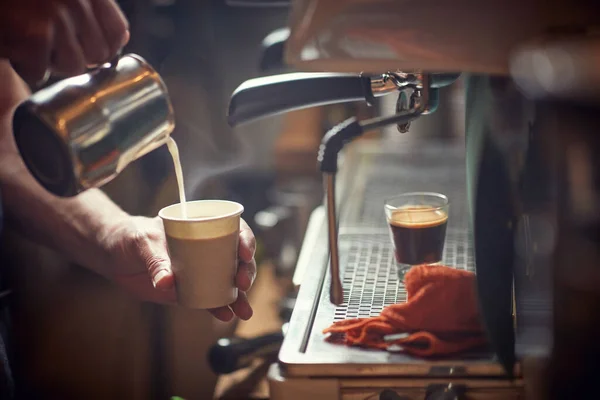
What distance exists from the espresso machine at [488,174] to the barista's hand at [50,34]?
0.65ft

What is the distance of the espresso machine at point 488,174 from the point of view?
532 mm

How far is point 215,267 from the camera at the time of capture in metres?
0.86

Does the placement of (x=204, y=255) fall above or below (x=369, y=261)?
above

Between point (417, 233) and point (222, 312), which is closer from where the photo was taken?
point (222, 312)

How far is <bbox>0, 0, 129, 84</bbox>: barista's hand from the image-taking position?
742mm

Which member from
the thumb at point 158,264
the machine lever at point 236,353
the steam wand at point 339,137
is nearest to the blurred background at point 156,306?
the machine lever at point 236,353

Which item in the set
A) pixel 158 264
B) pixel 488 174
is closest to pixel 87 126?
pixel 158 264

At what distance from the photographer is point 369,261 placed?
1.13 metres

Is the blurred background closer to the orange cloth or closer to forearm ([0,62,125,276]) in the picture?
forearm ([0,62,125,276])

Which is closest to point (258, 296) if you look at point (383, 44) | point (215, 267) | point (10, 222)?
point (10, 222)

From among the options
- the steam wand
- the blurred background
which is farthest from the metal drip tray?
the blurred background

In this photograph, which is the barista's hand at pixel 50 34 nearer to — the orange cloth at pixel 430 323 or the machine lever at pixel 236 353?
the orange cloth at pixel 430 323

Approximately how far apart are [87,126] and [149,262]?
0.26 meters

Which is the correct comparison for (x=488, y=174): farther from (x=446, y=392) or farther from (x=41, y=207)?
(x=41, y=207)
